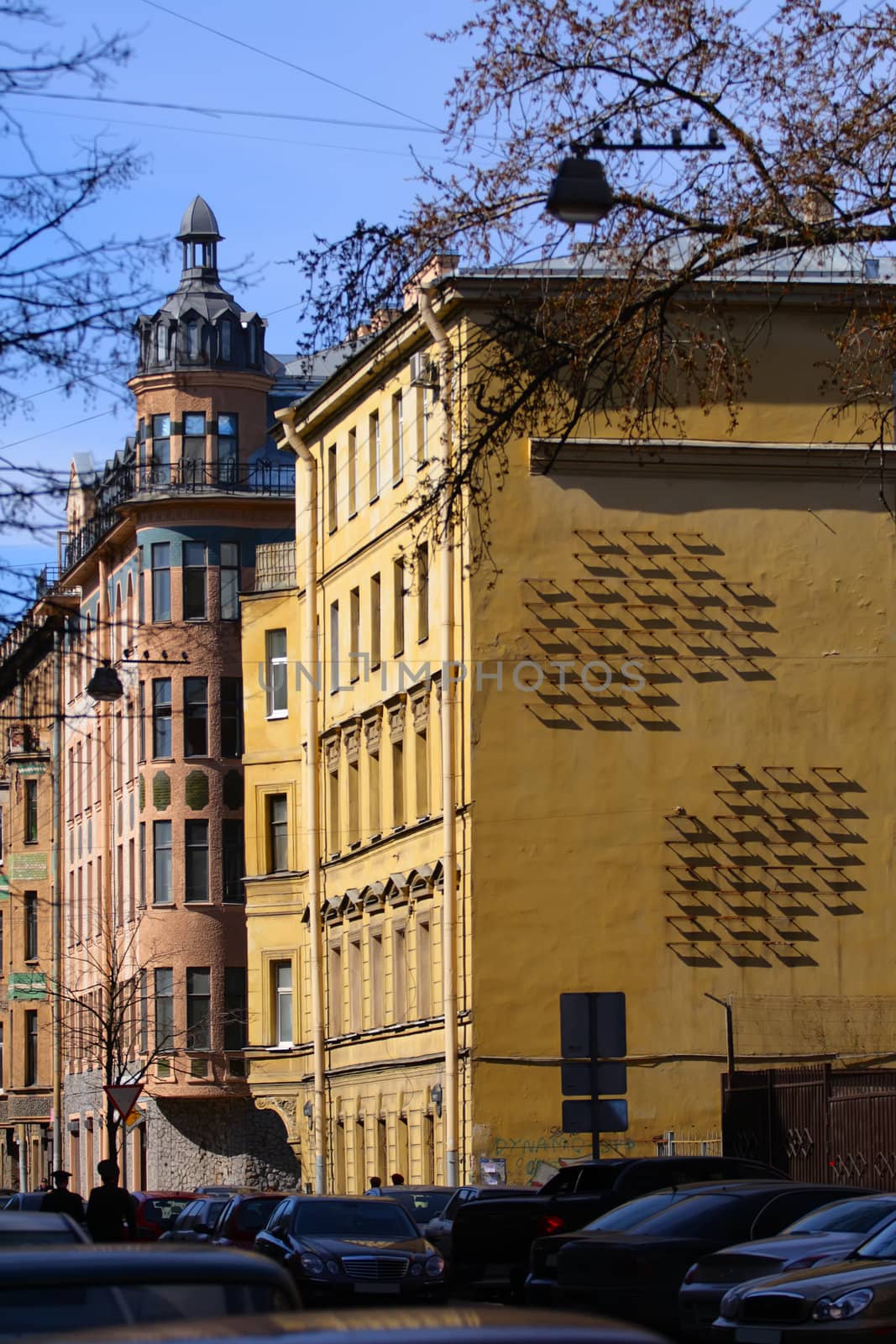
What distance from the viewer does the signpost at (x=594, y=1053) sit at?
24078 mm

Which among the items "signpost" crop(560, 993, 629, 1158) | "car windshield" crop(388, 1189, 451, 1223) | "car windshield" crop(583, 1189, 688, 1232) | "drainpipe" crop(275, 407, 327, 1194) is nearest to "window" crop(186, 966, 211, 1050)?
"drainpipe" crop(275, 407, 327, 1194)

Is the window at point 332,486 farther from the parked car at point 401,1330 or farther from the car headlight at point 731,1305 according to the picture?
the parked car at point 401,1330

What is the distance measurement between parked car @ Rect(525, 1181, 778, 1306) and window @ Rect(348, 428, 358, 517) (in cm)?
3100

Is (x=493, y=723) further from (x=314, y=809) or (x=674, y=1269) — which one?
(x=674, y=1269)

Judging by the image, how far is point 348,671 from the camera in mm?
51312

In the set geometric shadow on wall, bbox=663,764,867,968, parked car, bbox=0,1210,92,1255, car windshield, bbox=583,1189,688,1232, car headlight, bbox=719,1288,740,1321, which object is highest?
geometric shadow on wall, bbox=663,764,867,968

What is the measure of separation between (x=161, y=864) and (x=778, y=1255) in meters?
47.5

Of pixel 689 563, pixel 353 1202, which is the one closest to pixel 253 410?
pixel 689 563

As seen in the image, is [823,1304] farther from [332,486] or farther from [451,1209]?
[332,486]

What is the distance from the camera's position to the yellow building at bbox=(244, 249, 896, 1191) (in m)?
41.5

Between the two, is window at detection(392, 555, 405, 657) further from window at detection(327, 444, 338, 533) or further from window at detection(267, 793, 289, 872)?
window at detection(267, 793, 289, 872)

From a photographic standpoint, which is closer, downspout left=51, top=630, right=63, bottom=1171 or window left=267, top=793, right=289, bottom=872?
window left=267, top=793, right=289, bottom=872

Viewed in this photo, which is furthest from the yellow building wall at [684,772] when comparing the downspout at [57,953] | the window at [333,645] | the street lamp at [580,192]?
the downspout at [57,953]

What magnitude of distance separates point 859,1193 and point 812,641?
81.2 ft
